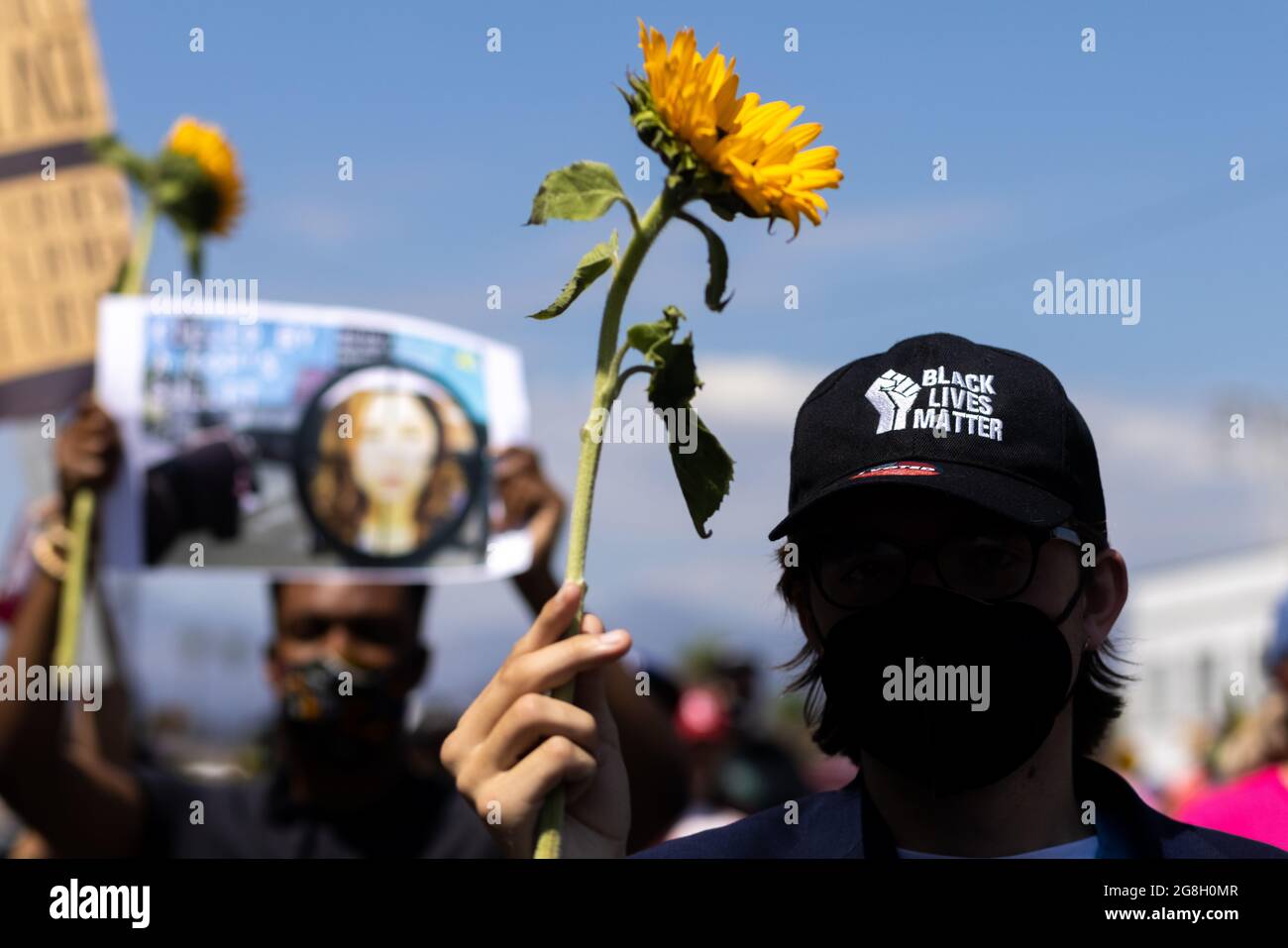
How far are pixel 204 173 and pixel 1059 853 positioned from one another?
305 centimetres

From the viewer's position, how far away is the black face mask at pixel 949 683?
197cm

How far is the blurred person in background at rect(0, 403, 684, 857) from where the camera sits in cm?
363

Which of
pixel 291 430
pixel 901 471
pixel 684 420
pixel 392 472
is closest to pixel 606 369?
pixel 684 420

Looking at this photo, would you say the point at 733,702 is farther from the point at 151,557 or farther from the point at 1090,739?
the point at 1090,739

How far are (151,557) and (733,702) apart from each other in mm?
5061

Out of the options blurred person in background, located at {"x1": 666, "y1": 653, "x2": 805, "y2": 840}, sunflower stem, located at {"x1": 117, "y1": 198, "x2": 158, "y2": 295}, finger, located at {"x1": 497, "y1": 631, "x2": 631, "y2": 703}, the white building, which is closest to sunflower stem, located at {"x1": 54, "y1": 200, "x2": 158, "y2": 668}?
sunflower stem, located at {"x1": 117, "y1": 198, "x2": 158, "y2": 295}

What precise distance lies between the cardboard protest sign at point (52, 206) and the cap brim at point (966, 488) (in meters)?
2.77

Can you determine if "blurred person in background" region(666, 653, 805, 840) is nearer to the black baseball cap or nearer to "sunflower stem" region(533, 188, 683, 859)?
the black baseball cap

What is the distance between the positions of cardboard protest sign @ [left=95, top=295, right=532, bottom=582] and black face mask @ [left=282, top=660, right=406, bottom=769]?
0.38 metres

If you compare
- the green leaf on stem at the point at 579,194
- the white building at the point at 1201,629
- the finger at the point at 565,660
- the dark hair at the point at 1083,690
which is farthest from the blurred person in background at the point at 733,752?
the white building at the point at 1201,629

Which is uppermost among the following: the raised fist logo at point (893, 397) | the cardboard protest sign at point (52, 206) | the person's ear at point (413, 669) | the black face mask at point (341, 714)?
the cardboard protest sign at point (52, 206)

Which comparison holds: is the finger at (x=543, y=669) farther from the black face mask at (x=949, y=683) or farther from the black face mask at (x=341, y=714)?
the black face mask at (x=341, y=714)

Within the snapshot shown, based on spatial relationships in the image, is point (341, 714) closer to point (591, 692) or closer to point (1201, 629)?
point (591, 692)
